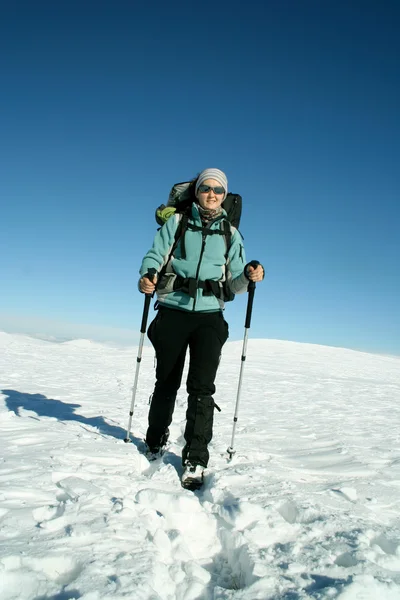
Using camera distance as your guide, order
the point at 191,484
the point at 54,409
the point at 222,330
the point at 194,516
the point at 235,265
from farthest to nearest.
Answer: the point at 54,409
the point at 235,265
the point at 222,330
the point at 191,484
the point at 194,516

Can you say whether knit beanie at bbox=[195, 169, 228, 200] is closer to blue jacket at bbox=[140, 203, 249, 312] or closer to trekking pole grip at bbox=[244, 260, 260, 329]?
blue jacket at bbox=[140, 203, 249, 312]

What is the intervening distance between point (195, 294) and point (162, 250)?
0.55 meters

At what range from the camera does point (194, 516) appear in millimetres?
2516

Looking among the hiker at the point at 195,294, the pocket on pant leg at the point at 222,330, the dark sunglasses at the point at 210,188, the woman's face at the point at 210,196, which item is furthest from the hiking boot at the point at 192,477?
the dark sunglasses at the point at 210,188

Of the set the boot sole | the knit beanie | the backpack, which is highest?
the knit beanie

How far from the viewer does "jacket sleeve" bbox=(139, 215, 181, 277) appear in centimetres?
376

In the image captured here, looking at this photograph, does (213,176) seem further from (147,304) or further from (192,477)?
(192,477)

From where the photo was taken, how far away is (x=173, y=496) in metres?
2.62

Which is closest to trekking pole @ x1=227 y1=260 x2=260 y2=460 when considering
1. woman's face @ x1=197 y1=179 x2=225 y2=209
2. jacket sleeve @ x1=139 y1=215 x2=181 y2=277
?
woman's face @ x1=197 y1=179 x2=225 y2=209

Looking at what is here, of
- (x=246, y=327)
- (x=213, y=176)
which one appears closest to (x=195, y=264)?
(x=213, y=176)

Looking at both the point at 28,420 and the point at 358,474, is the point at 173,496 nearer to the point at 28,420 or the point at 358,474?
the point at 358,474

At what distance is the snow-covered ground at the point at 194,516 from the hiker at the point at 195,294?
21.2 inches

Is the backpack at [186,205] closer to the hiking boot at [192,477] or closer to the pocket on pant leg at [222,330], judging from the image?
the pocket on pant leg at [222,330]

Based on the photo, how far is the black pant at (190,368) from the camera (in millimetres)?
3457
